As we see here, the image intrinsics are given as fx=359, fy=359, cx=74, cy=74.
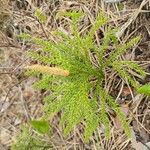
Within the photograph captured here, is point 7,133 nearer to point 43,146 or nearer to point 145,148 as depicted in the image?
point 43,146

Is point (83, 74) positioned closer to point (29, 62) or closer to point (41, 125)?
point (41, 125)

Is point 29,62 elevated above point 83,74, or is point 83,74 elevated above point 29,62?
point 83,74

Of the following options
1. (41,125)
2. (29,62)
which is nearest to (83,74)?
(41,125)

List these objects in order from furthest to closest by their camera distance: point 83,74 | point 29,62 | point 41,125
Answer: point 29,62, point 41,125, point 83,74

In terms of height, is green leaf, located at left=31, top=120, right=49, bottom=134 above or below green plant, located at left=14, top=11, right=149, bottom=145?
below

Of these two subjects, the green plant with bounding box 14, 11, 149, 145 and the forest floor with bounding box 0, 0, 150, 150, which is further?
the forest floor with bounding box 0, 0, 150, 150

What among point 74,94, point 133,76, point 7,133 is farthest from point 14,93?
point 133,76

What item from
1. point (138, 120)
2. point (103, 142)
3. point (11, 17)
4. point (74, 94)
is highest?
point (11, 17)

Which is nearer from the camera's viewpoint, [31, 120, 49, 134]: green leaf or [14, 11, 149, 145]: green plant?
[14, 11, 149, 145]: green plant
